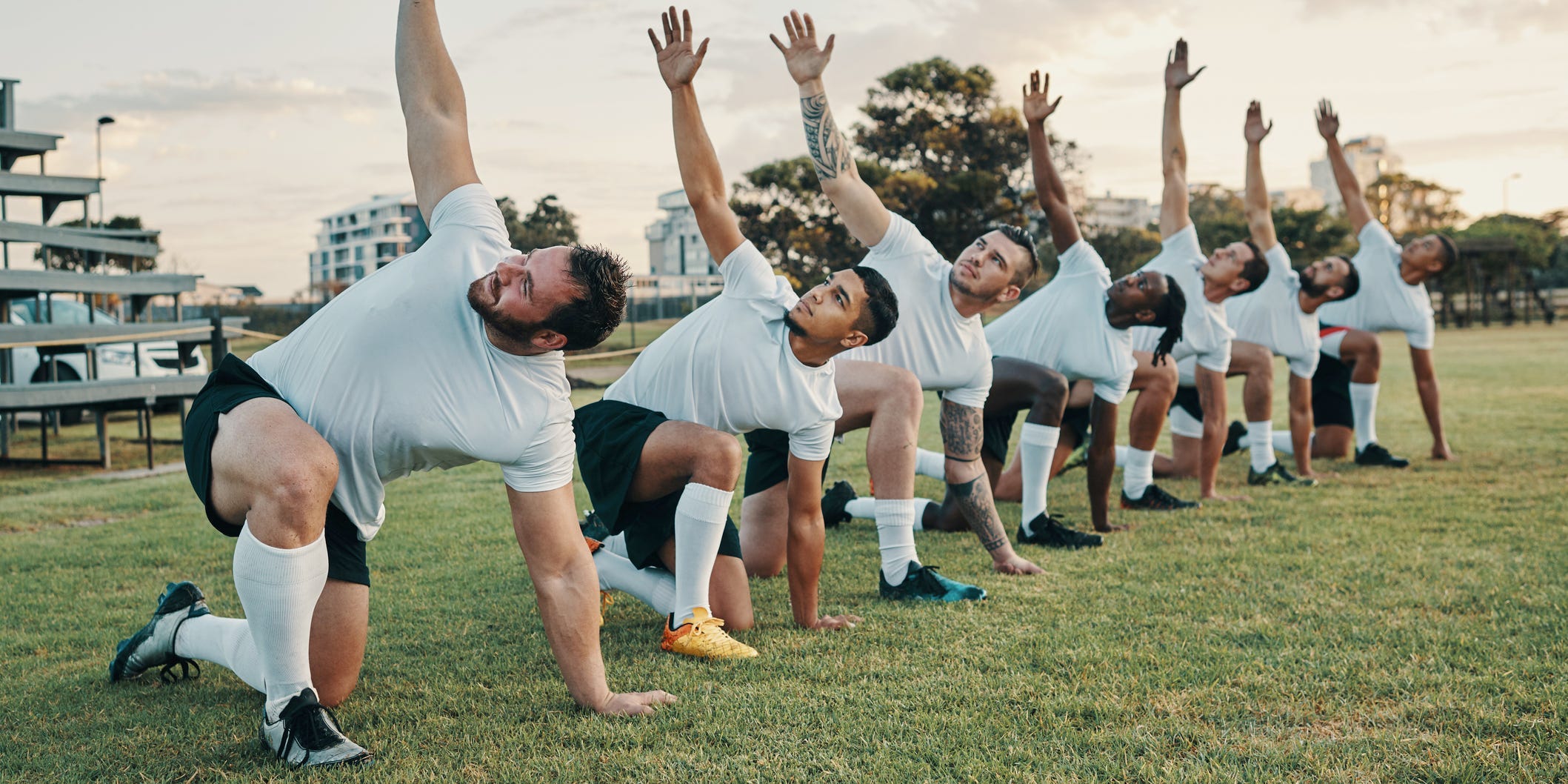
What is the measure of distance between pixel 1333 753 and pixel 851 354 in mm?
2636

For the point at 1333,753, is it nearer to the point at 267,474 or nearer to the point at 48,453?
the point at 267,474

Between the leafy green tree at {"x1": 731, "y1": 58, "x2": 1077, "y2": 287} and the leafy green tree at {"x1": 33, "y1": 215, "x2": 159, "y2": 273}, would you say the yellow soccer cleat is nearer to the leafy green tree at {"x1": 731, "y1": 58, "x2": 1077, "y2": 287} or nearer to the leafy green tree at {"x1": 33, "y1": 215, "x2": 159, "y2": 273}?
the leafy green tree at {"x1": 33, "y1": 215, "x2": 159, "y2": 273}

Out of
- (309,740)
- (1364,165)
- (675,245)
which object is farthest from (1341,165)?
(1364,165)

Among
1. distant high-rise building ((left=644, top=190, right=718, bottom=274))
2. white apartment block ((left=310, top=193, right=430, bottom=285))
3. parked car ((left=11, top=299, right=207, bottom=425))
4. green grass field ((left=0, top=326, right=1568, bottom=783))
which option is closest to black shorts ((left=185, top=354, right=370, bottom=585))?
green grass field ((left=0, top=326, right=1568, bottom=783))

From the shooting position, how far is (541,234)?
34.7 metres

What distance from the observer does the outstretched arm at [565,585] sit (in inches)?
112

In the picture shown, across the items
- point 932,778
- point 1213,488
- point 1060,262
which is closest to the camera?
point 932,778

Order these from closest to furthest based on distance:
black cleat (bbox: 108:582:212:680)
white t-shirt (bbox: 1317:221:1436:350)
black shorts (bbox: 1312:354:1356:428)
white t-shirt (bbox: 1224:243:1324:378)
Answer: black cleat (bbox: 108:582:212:680) < white t-shirt (bbox: 1224:243:1324:378) < white t-shirt (bbox: 1317:221:1436:350) < black shorts (bbox: 1312:354:1356:428)

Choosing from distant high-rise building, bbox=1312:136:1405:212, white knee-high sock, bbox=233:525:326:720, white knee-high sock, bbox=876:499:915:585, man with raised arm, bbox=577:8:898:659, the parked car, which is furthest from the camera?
distant high-rise building, bbox=1312:136:1405:212

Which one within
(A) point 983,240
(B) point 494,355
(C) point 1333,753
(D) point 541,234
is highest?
(D) point 541,234

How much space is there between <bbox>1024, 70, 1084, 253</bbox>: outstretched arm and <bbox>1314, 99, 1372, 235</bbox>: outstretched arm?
4.11 m

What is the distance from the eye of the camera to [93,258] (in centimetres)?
1338

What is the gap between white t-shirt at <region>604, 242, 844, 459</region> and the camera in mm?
3779

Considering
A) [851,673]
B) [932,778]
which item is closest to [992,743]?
[932,778]
